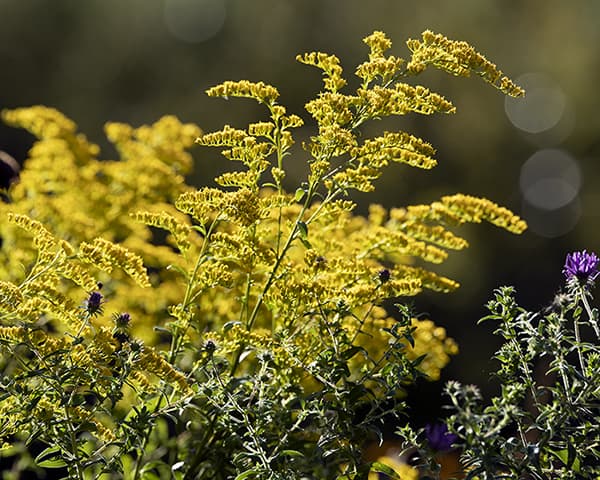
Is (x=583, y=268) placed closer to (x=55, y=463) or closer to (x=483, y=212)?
(x=483, y=212)

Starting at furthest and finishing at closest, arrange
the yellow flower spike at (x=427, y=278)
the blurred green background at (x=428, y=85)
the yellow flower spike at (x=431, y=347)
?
the blurred green background at (x=428, y=85), the yellow flower spike at (x=431, y=347), the yellow flower spike at (x=427, y=278)

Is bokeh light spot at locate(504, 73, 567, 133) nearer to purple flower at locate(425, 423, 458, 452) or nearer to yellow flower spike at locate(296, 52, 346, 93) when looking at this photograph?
yellow flower spike at locate(296, 52, 346, 93)

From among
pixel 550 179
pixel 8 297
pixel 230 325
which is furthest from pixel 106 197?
pixel 550 179

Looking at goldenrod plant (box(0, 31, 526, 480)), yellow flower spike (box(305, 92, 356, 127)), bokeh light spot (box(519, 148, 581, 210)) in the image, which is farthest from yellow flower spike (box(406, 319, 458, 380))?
bokeh light spot (box(519, 148, 581, 210))

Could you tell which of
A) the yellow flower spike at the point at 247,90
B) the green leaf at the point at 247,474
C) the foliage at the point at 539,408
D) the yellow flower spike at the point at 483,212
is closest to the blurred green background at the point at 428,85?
the yellow flower spike at the point at 483,212

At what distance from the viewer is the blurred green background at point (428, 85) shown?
→ 7840 millimetres

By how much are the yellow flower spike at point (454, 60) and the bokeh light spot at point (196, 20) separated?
818 centimetres

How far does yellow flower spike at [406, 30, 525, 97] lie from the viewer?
176 cm

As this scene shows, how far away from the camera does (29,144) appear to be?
27.6 feet

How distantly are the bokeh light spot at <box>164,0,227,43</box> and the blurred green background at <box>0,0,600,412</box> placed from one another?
2cm

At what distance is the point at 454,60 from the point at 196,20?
8.51 m

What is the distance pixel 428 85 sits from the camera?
8.41 metres

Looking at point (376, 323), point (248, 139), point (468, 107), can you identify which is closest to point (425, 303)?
point (468, 107)

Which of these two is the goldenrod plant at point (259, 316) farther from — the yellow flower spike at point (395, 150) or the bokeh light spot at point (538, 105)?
the bokeh light spot at point (538, 105)
